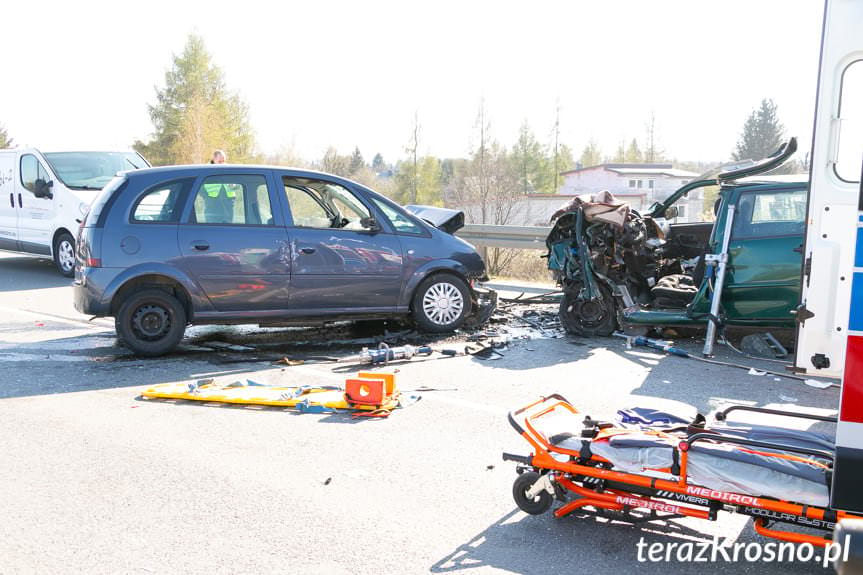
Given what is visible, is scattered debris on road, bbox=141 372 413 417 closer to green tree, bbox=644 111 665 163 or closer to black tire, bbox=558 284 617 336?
black tire, bbox=558 284 617 336

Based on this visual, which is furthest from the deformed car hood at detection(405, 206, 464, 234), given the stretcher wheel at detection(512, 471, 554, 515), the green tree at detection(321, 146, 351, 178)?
the green tree at detection(321, 146, 351, 178)

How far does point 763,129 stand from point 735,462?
76.6 metres

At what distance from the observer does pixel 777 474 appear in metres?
3.56

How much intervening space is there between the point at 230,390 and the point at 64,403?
4.19 feet

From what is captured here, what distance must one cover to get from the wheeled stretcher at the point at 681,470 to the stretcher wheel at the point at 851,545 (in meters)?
0.75

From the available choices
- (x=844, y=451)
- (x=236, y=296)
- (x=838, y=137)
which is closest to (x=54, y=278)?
(x=236, y=296)

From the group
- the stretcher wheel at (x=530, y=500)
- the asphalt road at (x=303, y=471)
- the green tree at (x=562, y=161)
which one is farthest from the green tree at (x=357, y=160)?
the stretcher wheel at (x=530, y=500)

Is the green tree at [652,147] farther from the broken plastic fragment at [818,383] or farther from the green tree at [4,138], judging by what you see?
the broken plastic fragment at [818,383]

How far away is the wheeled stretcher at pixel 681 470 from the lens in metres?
3.52

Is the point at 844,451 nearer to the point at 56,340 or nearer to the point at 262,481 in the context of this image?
the point at 262,481

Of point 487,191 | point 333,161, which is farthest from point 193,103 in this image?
point 487,191

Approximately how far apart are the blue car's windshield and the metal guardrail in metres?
6.21

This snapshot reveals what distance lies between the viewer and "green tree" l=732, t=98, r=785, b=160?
72375 millimetres

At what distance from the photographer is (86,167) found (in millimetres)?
14594
